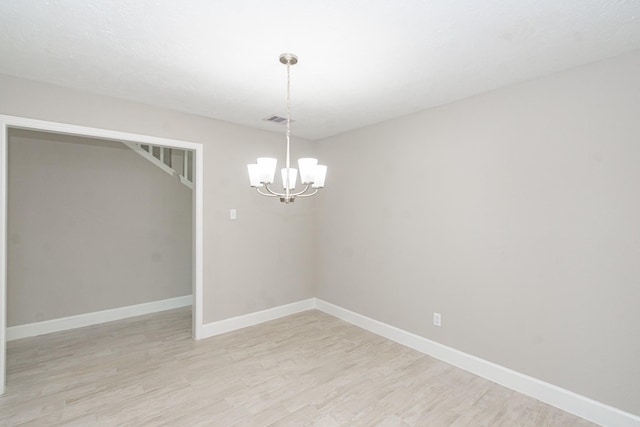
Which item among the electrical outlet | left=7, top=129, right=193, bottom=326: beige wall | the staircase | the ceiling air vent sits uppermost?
the ceiling air vent

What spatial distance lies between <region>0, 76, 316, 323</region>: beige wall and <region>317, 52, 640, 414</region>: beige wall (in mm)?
1202

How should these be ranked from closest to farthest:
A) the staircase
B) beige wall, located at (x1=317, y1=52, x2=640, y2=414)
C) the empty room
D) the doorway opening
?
the empty room
beige wall, located at (x1=317, y1=52, x2=640, y2=414)
the doorway opening
the staircase

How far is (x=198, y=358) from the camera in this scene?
297cm

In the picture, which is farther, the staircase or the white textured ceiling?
the staircase

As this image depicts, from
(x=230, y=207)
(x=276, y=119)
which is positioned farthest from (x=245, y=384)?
(x=276, y=119)

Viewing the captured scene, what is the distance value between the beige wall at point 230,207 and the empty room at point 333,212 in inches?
0.9

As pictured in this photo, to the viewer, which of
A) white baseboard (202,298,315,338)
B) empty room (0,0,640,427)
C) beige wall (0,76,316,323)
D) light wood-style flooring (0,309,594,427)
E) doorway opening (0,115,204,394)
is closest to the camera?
empty room (0,0,640,427)

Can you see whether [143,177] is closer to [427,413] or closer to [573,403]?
[427,413]

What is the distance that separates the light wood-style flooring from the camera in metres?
2.13

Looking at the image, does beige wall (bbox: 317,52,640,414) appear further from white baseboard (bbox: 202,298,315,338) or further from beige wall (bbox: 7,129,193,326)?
beige wall (bbox: 7,129,193,326)

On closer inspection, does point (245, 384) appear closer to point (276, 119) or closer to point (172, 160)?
point (276, 119)

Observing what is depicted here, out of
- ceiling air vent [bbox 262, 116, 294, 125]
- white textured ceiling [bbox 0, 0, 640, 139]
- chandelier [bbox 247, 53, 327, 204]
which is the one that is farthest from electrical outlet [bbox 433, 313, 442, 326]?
ceiling air vent [bbox 262, 116, 294, 125]

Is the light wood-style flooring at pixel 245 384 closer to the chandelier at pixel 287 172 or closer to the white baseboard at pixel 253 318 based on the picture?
the white baseboard at pixel 253 318

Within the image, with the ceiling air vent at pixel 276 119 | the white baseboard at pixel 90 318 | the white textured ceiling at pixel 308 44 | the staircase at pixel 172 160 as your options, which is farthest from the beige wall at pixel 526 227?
the white baseboard at pixel 90 318
